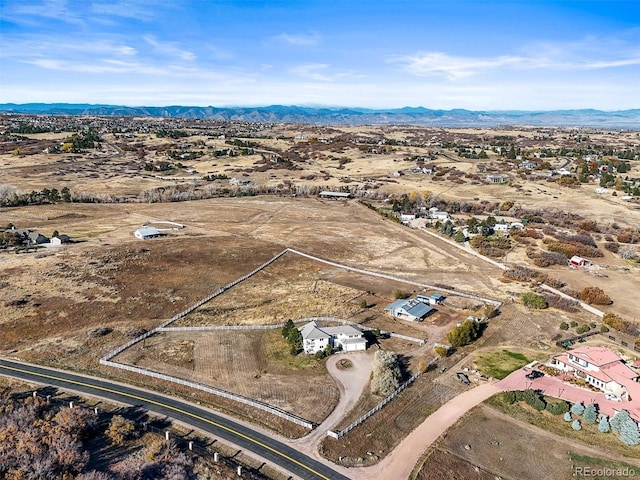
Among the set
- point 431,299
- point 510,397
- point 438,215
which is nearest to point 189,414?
point 510,397

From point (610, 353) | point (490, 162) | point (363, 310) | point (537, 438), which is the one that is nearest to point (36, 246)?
point (363, 310)

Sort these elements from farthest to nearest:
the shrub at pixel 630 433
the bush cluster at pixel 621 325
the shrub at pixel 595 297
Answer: the shrub at pixel 595 297 < the bush cluster at pixel 621 325 < the shrub at pixel 630 433

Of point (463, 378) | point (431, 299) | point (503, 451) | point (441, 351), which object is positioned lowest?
point (503, 451)

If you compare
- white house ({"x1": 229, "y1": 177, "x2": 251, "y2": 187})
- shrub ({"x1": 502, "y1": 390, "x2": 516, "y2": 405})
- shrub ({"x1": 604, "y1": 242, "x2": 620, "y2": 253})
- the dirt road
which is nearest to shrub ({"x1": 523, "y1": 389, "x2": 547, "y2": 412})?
shrub ({"x1": 502, "y1": 390, "x2": 516, "y2": 405})

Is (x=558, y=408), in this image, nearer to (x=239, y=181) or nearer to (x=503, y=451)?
(x=503, y=451)

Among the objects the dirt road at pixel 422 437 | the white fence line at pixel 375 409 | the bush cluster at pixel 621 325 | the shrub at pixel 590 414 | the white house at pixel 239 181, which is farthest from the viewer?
the white house at pixel 239 181

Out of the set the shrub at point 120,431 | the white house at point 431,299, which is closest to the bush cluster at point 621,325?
the white house at point 431,299

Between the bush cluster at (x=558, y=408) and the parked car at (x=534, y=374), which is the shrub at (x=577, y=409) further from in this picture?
the parked car at (x=534, y=374)

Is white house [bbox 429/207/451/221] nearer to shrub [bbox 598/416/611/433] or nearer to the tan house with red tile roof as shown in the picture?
the tan house with red tile roof

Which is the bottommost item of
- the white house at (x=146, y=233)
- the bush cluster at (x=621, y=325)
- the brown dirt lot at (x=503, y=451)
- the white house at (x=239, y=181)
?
the brown dirt lot at (x=503, y=451)
